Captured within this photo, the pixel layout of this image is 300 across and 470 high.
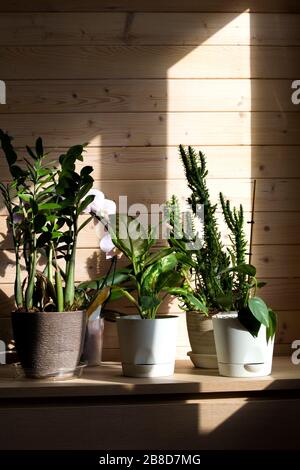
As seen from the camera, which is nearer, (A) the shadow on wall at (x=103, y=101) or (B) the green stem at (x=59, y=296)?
(B) the green stem at (x=59, y=296)

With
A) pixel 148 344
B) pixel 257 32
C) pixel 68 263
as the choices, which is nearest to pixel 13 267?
pixel 68 263

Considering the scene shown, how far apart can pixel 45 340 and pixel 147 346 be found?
9.5 inches

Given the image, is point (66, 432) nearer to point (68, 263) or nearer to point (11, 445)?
point (11, 445)

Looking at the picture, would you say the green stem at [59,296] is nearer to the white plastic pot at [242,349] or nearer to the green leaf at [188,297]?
the green leaf at [188,297]

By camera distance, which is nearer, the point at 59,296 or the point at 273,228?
the point at 59,296

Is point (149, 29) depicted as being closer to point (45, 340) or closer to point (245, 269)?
point (245, 269)

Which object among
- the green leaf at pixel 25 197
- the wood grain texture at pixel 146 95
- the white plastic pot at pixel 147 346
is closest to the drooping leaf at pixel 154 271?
the white plastic pot at pixel 147 346

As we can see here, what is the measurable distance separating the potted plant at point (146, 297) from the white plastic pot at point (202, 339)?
0.07 metres

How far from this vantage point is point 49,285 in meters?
1.72

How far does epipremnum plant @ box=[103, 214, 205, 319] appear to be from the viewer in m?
1.77

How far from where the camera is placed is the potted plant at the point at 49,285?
1.64 metres

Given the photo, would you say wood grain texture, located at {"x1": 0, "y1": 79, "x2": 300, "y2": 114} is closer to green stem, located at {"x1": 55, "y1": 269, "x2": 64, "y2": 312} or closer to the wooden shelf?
green stem, located at {"x1": 55, "y1": 269, "x2": 64, "y2": 312}

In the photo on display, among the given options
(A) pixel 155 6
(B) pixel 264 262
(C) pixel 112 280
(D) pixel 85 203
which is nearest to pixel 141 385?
(C) pixel 112 280
